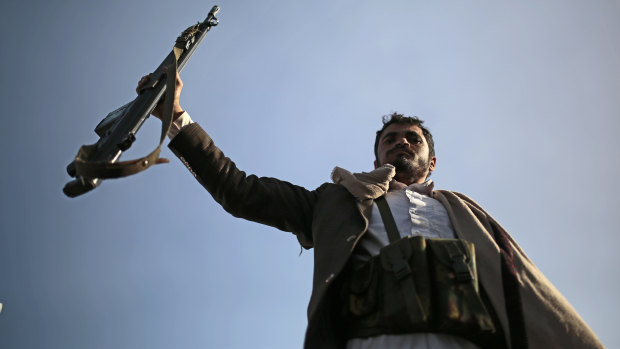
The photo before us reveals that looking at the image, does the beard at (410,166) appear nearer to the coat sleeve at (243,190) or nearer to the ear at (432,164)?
the ear at (432,164)

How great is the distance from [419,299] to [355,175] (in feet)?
4.67

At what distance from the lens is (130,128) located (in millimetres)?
2953

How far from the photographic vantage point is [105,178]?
251cm

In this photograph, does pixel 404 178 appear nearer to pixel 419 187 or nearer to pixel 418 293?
pixel 419 187

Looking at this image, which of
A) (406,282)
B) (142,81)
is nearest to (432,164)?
(406,282)

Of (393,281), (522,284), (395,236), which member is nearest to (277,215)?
(395,236)

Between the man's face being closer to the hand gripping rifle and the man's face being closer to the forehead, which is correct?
the forehead

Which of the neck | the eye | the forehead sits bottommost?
the neck

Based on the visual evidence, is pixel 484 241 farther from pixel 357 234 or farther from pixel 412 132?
pixel 412 132

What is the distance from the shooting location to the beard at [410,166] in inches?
175

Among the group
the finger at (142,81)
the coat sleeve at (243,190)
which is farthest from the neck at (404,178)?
the finger at (142,81)

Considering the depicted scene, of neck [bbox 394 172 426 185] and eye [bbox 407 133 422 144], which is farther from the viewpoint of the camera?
eye [bbox 407 133 422 144]

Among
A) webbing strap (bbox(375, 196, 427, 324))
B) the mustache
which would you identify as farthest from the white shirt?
the mustache

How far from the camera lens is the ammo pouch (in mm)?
2598
